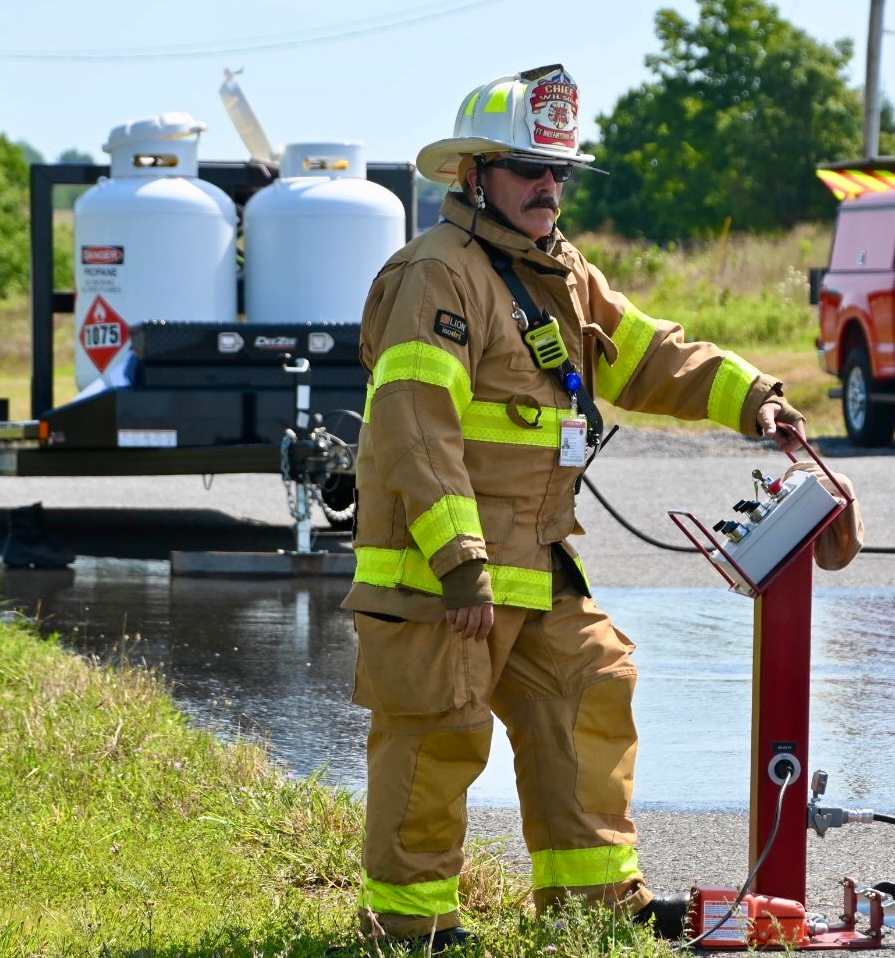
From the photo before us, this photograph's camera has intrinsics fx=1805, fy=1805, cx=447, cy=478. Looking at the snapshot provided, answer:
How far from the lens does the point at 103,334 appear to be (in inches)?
423

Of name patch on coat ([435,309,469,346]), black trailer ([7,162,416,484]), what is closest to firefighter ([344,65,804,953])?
name patch on coat ([435,309,469,346])

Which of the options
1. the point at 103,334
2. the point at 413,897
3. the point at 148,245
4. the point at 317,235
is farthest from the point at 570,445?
the point at 103,334

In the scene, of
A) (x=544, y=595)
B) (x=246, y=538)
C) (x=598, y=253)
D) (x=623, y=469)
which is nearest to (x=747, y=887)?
(x=544, y=595)

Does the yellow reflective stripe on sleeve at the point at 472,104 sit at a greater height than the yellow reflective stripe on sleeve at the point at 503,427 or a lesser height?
greater

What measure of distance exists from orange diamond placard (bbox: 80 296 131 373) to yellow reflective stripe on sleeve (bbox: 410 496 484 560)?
7.15m

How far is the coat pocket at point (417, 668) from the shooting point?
3.86 metres

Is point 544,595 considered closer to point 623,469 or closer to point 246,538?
point 246,538

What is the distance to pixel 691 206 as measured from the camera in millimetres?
55844

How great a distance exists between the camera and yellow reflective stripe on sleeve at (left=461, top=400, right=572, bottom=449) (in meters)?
3.98

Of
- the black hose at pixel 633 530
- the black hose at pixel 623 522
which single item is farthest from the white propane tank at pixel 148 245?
the black hose at pixel 623 522

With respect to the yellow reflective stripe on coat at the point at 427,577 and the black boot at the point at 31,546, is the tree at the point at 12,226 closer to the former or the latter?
the black boot at the point at 31,546

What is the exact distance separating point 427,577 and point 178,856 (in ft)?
3.88

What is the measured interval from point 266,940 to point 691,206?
53354 millimetres

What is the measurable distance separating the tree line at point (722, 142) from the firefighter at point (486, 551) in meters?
44.4
